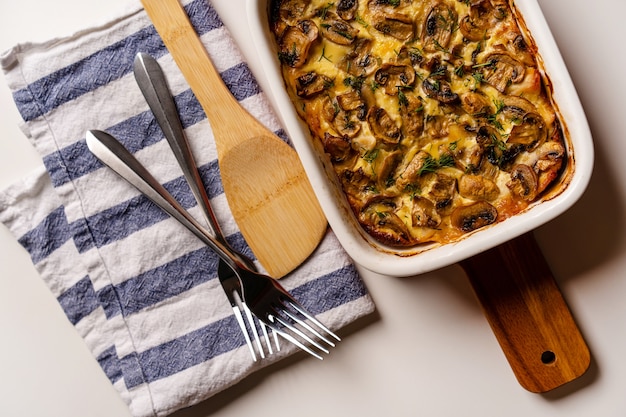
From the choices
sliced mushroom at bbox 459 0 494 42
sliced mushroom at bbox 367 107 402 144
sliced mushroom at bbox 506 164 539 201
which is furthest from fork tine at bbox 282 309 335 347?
sliced mushroom at bbox 459 0 494 42

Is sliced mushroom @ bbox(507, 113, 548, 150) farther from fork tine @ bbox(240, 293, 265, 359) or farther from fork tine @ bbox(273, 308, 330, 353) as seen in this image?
fork tine @ bbox(240, 293, 265, 359)

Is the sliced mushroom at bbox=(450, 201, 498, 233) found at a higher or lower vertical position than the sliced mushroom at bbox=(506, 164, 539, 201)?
lower

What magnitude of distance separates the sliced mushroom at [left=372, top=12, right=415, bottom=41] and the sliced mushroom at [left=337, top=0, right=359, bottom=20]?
0.06 metres

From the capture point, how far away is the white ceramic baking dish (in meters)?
1.53

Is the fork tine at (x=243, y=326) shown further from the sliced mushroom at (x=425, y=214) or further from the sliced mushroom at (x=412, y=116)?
the sliced mushroom at (x=412, y=116)

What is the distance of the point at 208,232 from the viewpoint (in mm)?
1929

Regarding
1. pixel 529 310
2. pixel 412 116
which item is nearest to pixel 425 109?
pixel 412 116

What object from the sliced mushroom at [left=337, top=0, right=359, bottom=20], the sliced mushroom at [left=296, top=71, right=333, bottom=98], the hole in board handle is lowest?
the hole in board handle

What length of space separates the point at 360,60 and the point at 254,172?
44 centimetres

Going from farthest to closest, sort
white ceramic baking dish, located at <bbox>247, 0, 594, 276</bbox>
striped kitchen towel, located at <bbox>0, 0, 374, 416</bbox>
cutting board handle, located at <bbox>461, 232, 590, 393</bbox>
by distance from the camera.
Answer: striped kitchen towel, located at <bbox>0, 0, 374, 416</bbox> < cutting board handle, located at <bbox>461, 232, 590, 393</bbox> < white ceramic baking dish, located at <bbox>247, 0, 594, 276</bbox>

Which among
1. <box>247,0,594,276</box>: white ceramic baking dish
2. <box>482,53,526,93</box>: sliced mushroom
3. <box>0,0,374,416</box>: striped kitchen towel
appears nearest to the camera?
<box>247,0,594,276</box>: white ceramic baking dish

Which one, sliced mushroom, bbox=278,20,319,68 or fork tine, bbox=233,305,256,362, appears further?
fork tine, bbox=233,305,256,362

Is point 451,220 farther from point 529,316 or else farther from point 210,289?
point 210,289

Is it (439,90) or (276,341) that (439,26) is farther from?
(276,341)
